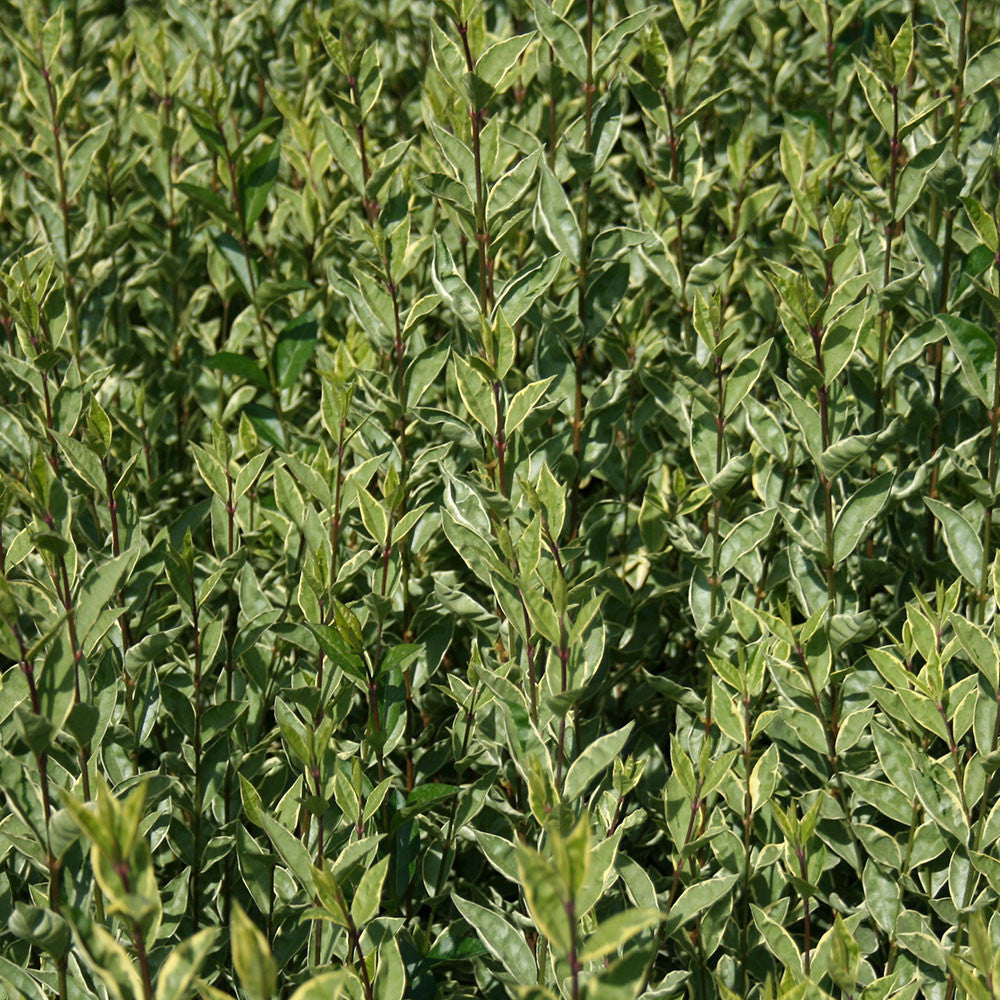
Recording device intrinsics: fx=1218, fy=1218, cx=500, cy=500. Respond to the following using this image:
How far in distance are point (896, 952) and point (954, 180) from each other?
3.19 feet

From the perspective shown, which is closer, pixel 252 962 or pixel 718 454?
pixel 252 962

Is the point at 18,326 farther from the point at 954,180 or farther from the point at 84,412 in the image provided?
the point at 954,180

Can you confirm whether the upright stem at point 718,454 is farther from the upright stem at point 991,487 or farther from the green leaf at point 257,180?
the green leaf at point 257,180

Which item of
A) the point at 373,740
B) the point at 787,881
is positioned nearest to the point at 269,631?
the point at 373,740

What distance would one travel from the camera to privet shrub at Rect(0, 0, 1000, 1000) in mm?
1298

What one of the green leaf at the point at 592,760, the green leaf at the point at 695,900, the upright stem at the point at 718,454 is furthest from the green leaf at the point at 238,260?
the green leaf at the point at 695,900

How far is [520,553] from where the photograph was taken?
1231mm

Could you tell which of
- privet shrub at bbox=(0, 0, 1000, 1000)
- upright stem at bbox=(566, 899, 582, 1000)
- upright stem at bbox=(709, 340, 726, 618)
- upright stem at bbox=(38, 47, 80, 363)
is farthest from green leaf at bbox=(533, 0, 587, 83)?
upright stem at bbox=(566, 899, 582, 1000)

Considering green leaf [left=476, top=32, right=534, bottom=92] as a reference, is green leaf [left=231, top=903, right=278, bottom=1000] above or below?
below

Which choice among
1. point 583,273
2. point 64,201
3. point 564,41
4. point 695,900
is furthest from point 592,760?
point 64,201

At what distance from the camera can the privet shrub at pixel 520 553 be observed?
1298 mm

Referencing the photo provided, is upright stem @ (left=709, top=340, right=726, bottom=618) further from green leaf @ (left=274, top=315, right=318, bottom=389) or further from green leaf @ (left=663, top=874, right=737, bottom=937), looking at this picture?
green leaf @ (left=274, top=315, right=318, bottom=389)

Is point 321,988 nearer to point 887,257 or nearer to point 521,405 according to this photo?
point 521,405

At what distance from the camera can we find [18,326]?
1589mm
